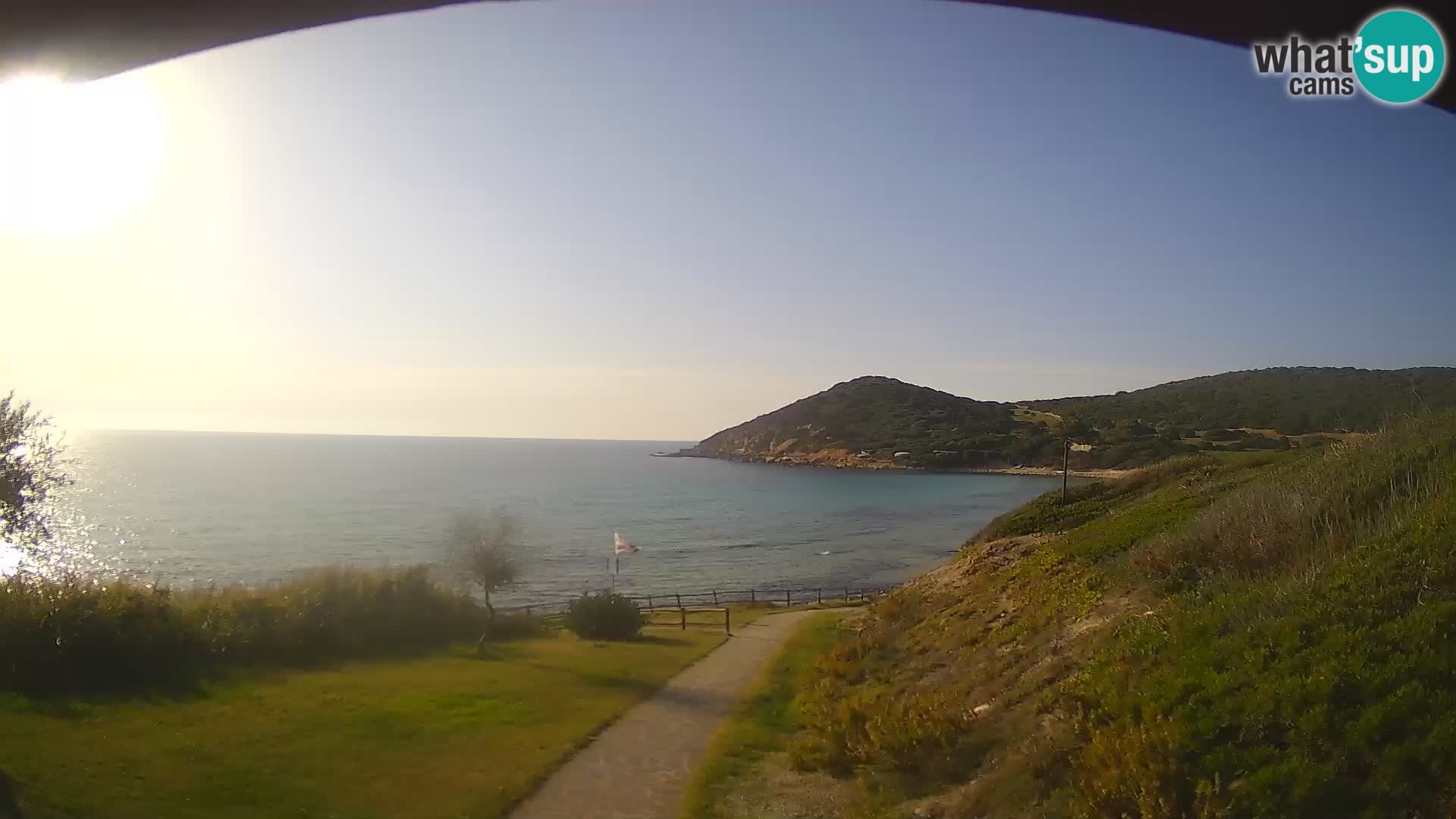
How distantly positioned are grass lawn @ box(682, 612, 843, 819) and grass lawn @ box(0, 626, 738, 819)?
8.19 ft

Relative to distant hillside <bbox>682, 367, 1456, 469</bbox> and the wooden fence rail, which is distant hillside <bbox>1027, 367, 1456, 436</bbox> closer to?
distant hillside <bbox>682, 367, 1456, 469</bbox>

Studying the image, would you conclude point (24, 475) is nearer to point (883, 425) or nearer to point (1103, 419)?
point (1103, 419)

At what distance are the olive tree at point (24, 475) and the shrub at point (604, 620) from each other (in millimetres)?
16601

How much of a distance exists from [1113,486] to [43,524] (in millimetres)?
29593

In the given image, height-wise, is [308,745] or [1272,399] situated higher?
[1272,399]

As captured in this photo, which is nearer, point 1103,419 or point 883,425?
point 1103,419

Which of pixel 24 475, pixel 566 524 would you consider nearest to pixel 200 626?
pixel 24 475

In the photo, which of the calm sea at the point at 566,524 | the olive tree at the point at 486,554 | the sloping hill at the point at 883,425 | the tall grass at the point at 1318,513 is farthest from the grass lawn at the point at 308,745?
the sloping hill at the point at 883,425

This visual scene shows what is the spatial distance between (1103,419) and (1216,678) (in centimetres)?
10665

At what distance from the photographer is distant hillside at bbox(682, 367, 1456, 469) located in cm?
6022

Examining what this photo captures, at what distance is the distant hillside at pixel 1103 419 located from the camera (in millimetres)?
60219

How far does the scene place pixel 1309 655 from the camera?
670cm

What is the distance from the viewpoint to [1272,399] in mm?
83062

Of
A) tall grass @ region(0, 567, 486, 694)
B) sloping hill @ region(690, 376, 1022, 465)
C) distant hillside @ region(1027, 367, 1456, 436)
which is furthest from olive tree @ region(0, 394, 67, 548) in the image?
sloping hill @ region(690, 376, 1022, 465)
